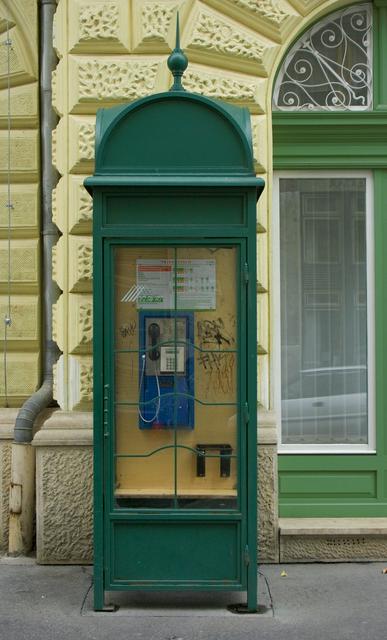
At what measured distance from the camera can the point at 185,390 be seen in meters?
5.54

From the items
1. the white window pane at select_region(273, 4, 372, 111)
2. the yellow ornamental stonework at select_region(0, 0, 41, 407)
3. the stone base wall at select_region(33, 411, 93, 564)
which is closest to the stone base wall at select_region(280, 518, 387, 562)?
the stone base wall at select_region(33, 411, 93, 564)

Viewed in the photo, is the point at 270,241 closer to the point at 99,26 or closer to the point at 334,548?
the point at 99,26

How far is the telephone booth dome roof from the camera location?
5316 mm

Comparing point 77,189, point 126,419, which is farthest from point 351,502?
point 77,189

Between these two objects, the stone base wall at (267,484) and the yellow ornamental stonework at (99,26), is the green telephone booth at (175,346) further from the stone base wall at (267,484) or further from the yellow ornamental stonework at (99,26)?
the yellow ornamental stonework at (99,26)

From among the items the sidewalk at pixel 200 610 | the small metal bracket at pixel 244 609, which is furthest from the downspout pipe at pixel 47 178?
the small metal bracket at pixel 244 609

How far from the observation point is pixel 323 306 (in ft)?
23.2

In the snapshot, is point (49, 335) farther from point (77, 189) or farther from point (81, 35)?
point (81, 35)

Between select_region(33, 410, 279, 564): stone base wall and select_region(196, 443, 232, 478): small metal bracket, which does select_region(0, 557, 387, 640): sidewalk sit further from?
select_region(196, 443, 232, 478): small metal bracket

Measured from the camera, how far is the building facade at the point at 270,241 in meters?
6.52

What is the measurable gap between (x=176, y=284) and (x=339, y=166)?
6.57 ft

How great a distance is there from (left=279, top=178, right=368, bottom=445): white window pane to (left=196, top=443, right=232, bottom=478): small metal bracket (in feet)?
5.16

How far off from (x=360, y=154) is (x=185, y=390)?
2.43m

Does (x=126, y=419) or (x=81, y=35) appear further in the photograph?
(x=81, y=35)
